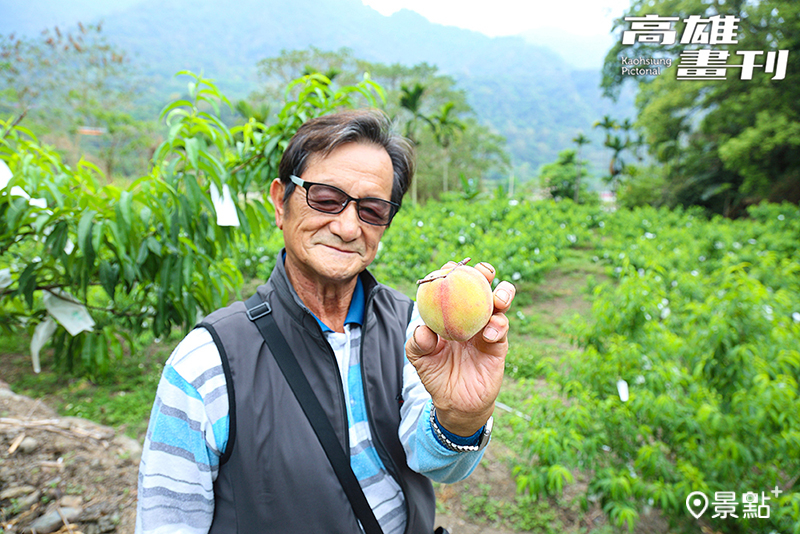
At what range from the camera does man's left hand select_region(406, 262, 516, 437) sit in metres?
0.78

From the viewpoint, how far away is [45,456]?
7.22 feet

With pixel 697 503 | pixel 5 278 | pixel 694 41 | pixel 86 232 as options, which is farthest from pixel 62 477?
pixel 694 41

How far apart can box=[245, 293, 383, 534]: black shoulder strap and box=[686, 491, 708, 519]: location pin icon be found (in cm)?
154

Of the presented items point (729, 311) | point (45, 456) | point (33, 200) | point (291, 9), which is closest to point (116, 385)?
point (45, 456)

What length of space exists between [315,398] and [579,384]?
1614mm

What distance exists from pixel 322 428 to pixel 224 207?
114 centimetres

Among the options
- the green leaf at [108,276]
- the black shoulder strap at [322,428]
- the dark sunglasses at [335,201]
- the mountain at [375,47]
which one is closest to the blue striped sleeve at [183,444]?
the black shoulder strap at [322,428]

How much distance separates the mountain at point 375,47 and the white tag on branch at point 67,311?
64241 millimetres

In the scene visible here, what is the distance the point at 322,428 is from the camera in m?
0.93

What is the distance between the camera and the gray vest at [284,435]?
2.95 ft

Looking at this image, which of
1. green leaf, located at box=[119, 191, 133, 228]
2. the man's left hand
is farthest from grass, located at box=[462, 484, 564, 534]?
green leaf, located at box=[119, 191, 133, 228]

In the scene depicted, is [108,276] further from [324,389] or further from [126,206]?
[324,389]

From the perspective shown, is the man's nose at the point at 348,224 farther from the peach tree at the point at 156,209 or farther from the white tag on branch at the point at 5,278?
the white tag on branch at the point at 5,278

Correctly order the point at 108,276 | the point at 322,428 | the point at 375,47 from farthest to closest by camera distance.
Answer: the point at 375,47 < the point at 108,276 < the point at 322,428
